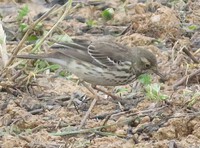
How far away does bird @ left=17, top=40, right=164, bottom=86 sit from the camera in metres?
9.63

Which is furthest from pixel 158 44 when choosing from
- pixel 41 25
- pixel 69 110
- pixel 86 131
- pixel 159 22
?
pixel 86 131

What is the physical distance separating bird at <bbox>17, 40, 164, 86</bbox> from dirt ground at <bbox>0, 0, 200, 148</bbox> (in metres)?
0.23

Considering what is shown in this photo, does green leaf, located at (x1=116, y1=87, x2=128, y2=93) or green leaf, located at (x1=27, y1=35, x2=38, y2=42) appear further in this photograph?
green leaf, located at (x1=27, y1=35, x2=38, y2=42)

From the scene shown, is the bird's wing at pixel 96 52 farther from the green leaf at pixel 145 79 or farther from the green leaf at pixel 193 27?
the green leaf at pixel 193 27

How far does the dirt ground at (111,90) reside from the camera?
842 cm

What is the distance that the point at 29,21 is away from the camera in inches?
482

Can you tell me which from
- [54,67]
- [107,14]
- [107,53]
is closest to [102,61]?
[107,53]

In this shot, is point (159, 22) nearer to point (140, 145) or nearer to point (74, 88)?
point (74, 88)

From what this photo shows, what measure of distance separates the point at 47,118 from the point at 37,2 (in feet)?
16.1

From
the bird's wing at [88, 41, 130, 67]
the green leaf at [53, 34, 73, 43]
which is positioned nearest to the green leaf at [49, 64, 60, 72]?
the green leaf at [53, 34, 73, 43]

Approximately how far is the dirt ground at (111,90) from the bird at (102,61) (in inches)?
9.1

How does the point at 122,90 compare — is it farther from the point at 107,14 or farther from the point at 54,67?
the point at 107,14

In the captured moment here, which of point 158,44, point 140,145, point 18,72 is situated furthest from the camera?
point 158,44

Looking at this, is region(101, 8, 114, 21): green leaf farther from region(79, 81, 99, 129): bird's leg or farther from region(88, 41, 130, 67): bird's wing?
region(79, 81, 99, 129): bird's leg
